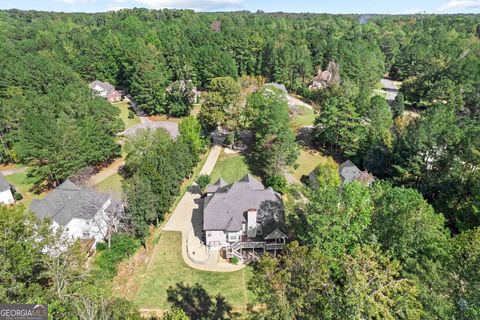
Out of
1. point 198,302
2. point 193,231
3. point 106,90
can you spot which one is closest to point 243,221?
point 193,231

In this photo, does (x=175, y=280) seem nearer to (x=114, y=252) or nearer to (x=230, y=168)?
(x=114, y=252)

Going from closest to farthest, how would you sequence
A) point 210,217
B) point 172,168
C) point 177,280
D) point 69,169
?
point 177,280 → point 210,217 → point 172,168 → point 69,169

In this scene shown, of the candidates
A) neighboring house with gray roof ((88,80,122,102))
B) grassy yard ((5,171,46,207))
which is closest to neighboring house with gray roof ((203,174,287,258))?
grassy yard ((5,171,46,207))

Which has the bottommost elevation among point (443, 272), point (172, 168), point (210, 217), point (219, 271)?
point (219, 271)

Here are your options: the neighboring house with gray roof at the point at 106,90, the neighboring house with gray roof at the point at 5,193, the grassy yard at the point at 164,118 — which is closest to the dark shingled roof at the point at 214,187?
the neighboring house with gray roof at the point at 5,193

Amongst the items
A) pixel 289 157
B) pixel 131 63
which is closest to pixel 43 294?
pixel 289 157

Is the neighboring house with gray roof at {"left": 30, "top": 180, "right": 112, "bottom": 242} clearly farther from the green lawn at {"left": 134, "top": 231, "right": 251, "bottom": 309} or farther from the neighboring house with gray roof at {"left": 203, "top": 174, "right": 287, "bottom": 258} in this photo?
the neighboring house with gray roof at {"left": 203, "top": 174, "right": 287, "bottom": 258}

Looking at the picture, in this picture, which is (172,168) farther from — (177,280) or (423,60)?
(423,60)
